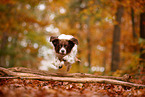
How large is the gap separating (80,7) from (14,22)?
9026 mm

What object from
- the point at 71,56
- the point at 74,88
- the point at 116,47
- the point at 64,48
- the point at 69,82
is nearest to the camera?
the point at 69,82

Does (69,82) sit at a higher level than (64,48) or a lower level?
lower

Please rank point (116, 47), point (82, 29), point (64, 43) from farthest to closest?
1. point (82, 29)
2. point (116, 47)
3. point (64, 43)

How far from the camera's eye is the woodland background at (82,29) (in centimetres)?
1028

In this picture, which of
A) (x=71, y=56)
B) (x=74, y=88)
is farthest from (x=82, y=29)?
(x=74, y=88)

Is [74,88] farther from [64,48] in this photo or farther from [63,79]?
[64,48]

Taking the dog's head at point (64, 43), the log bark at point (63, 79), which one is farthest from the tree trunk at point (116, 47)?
the log bark at point (63, 79)

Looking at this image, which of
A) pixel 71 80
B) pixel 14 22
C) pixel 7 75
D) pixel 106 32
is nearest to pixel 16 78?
pixel 7 75

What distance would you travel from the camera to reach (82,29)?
20.9 meters

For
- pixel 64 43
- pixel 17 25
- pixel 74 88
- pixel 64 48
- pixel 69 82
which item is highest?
pixel 17 25

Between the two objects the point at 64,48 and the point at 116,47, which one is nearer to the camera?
the point at 64,48

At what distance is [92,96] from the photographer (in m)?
4.09

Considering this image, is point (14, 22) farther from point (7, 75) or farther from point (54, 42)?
point (7, 75)

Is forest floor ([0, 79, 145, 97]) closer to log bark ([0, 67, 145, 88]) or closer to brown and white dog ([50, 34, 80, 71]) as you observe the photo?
log bark ([0, 67, 145, 88])
